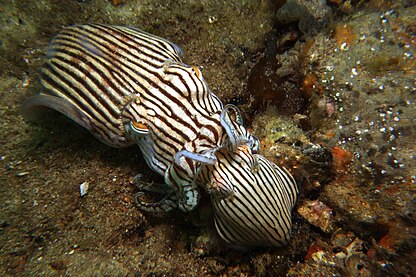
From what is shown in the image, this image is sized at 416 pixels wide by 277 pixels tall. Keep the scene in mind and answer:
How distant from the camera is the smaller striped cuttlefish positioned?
9.33 ft

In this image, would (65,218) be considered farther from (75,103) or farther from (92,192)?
(75,103)

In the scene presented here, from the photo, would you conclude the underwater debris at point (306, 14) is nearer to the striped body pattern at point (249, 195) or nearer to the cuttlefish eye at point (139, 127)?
the striped body pattern at point (249, 195)

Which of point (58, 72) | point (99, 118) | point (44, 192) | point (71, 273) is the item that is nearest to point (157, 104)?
point (99, 118)

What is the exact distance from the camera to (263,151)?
3482 millimetres

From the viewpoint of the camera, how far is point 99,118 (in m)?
3.01

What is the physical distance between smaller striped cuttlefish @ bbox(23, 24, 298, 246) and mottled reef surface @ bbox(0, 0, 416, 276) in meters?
0.51

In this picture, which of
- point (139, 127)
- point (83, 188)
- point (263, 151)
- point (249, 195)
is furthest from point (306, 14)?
→ point (83, 188)

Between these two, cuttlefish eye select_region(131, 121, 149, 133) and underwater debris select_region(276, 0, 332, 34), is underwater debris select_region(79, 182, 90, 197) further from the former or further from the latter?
underwater debris select_region(276, 0, 332, 34)

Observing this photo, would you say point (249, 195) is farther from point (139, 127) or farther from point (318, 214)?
point (139, 127)

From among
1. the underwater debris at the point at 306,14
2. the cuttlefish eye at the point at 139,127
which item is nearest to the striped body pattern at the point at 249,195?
the cuttlefish eye at the point at 139,127

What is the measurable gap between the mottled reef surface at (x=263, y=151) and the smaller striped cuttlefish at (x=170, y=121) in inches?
20.0

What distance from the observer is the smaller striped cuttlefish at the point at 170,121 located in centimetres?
284

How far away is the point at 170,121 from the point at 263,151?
1402 millimetres

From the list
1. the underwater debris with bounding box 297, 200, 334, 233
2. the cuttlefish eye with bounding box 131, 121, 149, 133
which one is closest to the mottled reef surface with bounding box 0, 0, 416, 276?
the underwater debris with bounding box 297, 200, 334, 233
